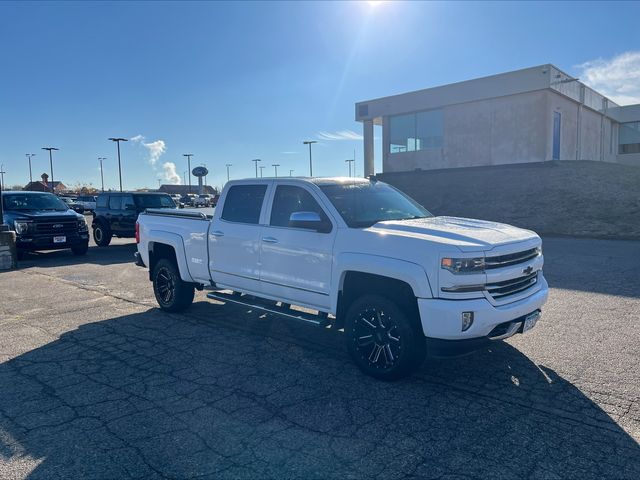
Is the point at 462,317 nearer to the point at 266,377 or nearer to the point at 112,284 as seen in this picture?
the point at 266,377

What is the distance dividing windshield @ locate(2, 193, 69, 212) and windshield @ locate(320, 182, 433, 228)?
1201 centimetres

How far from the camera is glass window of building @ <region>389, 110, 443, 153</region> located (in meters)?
32.7

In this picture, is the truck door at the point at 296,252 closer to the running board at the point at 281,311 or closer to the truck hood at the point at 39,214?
the running board at the point at 281,311

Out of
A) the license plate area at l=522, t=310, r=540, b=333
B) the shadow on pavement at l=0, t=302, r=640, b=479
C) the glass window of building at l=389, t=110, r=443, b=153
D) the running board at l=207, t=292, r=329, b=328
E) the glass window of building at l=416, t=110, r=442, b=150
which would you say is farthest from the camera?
the glass window of building at l=389, t=110, r=443, b=153

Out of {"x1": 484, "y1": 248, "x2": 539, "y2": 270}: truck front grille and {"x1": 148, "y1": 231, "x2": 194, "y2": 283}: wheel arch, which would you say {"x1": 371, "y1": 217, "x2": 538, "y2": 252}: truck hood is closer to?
{"x1": 484, "y1": 248, "x2": 539, "y2": 270}: truck front grille

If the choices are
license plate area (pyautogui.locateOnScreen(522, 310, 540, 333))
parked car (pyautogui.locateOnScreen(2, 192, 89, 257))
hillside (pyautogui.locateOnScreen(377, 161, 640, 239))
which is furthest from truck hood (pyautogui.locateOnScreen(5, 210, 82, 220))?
hillside (pyautogui.locateOnScreen(377, 161, 640, 239))

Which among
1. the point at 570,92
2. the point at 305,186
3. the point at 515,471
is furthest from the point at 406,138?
the point at 515,471

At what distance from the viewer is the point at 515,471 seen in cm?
308

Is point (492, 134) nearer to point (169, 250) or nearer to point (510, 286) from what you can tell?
point (169, 250)

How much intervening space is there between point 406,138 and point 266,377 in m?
31.7

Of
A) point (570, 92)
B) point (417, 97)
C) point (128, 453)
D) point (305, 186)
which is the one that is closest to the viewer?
point (128, 453)

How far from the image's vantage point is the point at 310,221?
4934mm

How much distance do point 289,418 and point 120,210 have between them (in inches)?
560

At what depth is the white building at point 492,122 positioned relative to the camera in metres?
Answer: 28.3
